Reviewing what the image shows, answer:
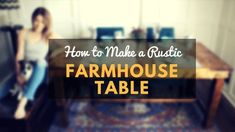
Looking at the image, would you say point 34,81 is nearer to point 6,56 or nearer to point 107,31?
point 6,56

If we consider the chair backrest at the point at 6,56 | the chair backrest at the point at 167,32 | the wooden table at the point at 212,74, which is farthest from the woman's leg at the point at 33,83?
the chair backrest at the point at 167,32

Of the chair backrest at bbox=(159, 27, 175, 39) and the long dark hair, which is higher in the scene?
the long dark hair

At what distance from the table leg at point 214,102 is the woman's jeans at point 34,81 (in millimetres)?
1509

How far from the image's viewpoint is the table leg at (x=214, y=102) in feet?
6.98

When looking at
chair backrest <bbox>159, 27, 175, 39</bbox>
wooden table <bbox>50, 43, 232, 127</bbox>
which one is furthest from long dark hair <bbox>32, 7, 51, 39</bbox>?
chair backrest <bbox>159, 27, 175, 39</bbox>

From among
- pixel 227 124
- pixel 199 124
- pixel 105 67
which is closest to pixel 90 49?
pixel 105 67

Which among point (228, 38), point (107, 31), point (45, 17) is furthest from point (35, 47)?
point (228, 38)

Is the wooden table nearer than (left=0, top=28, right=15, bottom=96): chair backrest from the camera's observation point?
Yes

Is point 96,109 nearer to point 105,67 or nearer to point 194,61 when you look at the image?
point 105,67

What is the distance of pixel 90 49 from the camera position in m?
2.40

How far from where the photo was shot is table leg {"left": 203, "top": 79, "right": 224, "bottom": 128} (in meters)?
2.13

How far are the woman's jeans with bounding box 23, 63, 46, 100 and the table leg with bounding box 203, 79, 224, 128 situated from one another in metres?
1.51

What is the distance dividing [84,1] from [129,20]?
580 millimetres

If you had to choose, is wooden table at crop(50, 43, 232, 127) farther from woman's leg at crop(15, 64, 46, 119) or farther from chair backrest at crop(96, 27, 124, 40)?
chair backrest at crop(96, 27, 124, 40)
